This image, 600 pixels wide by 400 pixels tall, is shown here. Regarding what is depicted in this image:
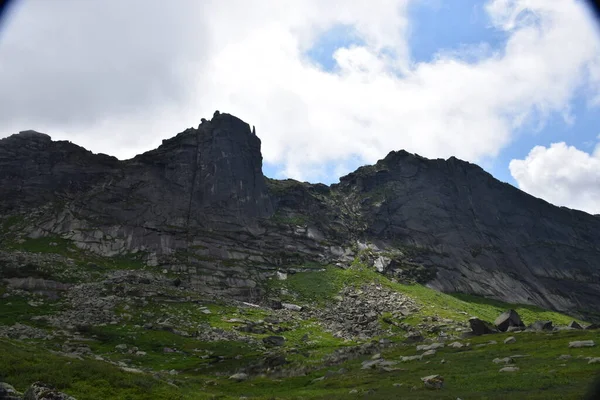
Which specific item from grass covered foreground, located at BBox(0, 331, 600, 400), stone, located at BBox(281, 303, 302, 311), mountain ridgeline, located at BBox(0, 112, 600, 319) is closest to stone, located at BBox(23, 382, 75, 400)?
grass covered foreground, located at BBox(0, 331, 600, 400)

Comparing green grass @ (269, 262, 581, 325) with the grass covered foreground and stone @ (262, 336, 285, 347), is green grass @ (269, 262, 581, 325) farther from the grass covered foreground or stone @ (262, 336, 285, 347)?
the grass covered foreground

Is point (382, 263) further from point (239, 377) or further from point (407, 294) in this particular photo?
point (239, 377)

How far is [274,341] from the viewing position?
82.6m

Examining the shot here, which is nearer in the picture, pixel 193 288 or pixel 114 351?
pixel 114 351

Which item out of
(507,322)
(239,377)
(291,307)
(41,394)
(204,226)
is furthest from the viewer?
(204,226)

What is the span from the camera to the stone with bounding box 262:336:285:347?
81.1m

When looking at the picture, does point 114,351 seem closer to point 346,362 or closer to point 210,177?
point 346,362

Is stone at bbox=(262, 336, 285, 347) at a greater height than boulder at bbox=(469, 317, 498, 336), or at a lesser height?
lesser

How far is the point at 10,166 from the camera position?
170125 millimetres

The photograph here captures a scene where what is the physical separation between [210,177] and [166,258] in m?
54.6

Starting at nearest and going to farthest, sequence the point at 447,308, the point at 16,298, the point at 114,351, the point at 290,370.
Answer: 1. the point at 290,370
2. the point at 114,351
3. the point at 16,298
4. the point at 447,308

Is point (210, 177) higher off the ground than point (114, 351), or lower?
higher

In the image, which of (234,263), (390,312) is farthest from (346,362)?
(234,263)

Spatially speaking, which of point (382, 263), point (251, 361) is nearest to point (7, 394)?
point (251, 361)
